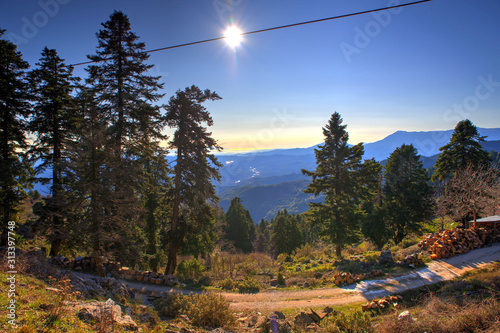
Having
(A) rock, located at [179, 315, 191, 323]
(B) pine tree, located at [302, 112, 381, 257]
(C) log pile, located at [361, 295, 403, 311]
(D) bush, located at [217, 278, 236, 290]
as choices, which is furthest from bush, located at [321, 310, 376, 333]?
(B) pine tree, located at [302, 112, 381, 257]

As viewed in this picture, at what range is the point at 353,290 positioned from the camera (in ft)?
40.7

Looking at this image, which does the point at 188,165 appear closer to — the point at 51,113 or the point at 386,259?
→ the point at 51,113

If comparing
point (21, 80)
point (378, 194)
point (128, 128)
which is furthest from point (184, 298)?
point (378, 194)

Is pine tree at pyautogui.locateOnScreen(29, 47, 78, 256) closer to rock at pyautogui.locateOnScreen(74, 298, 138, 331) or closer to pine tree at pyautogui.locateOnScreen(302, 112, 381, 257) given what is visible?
rock at pyautogui.locateOnScreen(74, 298, 138, 331)

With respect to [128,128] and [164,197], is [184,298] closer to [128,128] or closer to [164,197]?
[164,197]

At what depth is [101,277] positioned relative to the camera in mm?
11609

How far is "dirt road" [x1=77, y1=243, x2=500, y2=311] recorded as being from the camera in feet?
37.3

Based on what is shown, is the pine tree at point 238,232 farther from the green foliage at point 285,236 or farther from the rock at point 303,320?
the rock at point 303,320

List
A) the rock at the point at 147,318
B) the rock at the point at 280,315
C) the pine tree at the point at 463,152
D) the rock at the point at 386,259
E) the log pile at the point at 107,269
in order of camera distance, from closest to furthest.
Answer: the rock at the point at 147,318 < the rock at the point at 280,315 < the log pile at the point at 107,269 < the rock at the point at 386,259 < the pine tree at the point at 463,152

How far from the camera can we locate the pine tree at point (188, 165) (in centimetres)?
1542

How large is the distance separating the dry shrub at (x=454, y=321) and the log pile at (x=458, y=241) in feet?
30.9

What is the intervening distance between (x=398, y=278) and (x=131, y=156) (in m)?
18.3

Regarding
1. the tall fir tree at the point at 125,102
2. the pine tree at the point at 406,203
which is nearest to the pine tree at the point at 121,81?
the tall fir tree at the point at 125,102

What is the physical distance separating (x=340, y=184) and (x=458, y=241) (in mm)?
8765
